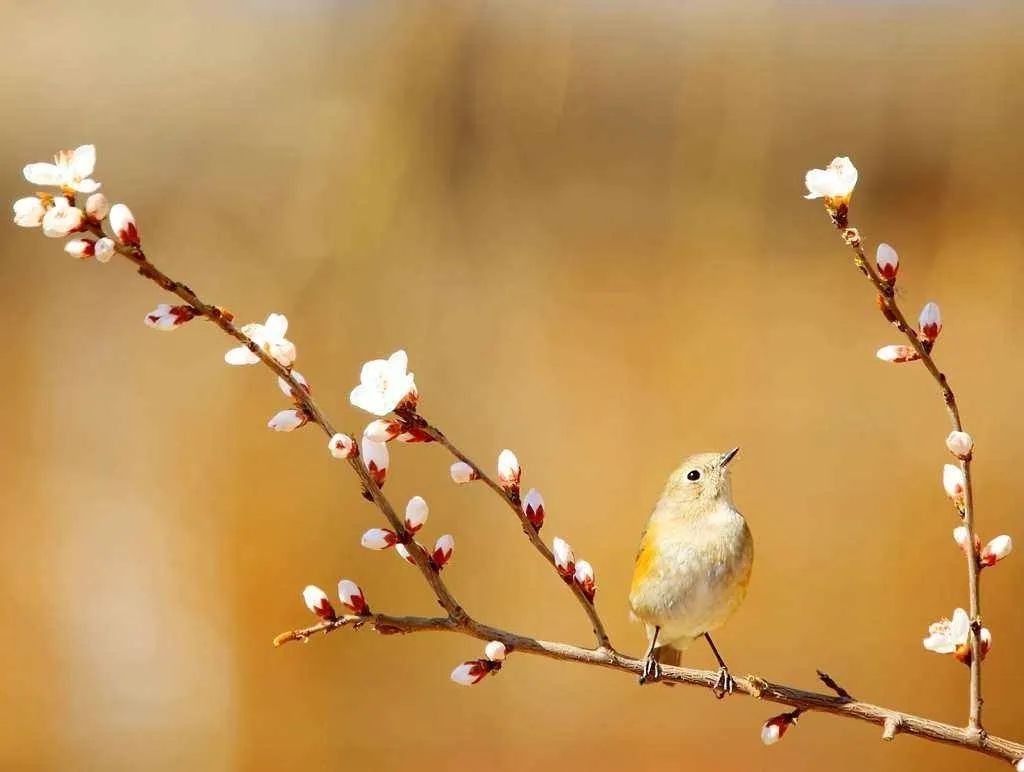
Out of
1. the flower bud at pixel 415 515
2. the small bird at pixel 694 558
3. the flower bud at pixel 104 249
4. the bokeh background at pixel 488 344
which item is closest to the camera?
the flower bud at pixel 104 249

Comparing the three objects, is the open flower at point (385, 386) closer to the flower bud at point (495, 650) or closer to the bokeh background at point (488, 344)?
the flower bud at point (495, 650)

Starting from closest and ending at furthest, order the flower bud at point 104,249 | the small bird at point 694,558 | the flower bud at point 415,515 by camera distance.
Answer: the flower bud at point 104,249 → the flower bud at point 415,515 → the small bird at point 694,558

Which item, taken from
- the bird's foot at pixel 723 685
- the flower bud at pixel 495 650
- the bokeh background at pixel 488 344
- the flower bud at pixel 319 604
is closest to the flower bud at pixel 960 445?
the bird's foot at pixel 723 685

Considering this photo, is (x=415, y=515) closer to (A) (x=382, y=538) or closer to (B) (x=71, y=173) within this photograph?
(A) (x=382, y=538)

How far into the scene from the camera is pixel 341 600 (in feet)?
2.62

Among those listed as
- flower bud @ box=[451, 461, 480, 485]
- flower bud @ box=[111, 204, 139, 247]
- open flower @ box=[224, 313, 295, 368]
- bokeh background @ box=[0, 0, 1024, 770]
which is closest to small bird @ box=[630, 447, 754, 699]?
flower bud @ box=[451, 461, 480, 485]

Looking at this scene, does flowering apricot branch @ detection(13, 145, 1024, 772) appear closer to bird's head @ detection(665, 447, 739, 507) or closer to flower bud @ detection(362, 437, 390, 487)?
flower bud @ detection(362, 437, 390, 487)

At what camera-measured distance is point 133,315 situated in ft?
11.3

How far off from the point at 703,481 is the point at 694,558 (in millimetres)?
119

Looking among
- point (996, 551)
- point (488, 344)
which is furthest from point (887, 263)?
point (488, 344)

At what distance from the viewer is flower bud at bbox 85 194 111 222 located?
0.72 meters

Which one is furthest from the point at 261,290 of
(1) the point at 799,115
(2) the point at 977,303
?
(2) the point at 977,303

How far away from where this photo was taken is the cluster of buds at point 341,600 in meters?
0.79

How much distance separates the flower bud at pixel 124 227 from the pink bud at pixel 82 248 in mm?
20
